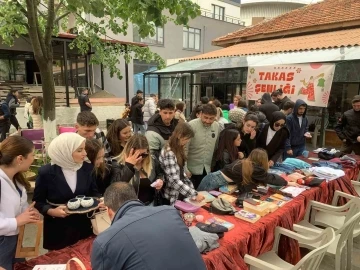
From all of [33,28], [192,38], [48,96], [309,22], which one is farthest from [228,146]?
[192,38]

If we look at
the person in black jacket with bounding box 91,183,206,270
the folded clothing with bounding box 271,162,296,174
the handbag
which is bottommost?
the folded clothing with bounding box 271,162,296,174

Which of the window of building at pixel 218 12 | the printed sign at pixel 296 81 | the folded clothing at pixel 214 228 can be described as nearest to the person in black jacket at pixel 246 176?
the folded clothing at pixel 214 228

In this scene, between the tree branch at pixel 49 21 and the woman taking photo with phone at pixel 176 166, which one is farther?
the tree branch at pixel 49 21

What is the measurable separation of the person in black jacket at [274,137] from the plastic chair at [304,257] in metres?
1.74

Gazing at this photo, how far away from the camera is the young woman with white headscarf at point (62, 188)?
201 centimetres

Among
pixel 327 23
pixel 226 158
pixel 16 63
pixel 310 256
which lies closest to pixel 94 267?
pixel 310 256

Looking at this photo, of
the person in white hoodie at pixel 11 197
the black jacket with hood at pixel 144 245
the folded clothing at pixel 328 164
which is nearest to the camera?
the black jacket with hood at pixel 144 245

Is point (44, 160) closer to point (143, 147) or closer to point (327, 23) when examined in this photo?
point (143, 147)

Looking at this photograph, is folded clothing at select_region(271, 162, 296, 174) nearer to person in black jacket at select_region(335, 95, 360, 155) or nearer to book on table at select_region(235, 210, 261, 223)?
book on table at select_region(235, 210, 261, 223)

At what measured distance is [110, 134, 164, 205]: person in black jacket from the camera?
2313 mm

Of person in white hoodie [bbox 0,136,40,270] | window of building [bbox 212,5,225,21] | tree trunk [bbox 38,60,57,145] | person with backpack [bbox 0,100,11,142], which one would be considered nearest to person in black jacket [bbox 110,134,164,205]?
person in white hoodie [bbox 0,136,40,270]

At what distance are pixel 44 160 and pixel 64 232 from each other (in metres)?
2.84

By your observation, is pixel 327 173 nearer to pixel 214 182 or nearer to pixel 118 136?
pixel 214 182

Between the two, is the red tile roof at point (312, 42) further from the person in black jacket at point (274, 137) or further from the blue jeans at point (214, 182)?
the blue jeans at point (214, 182)
